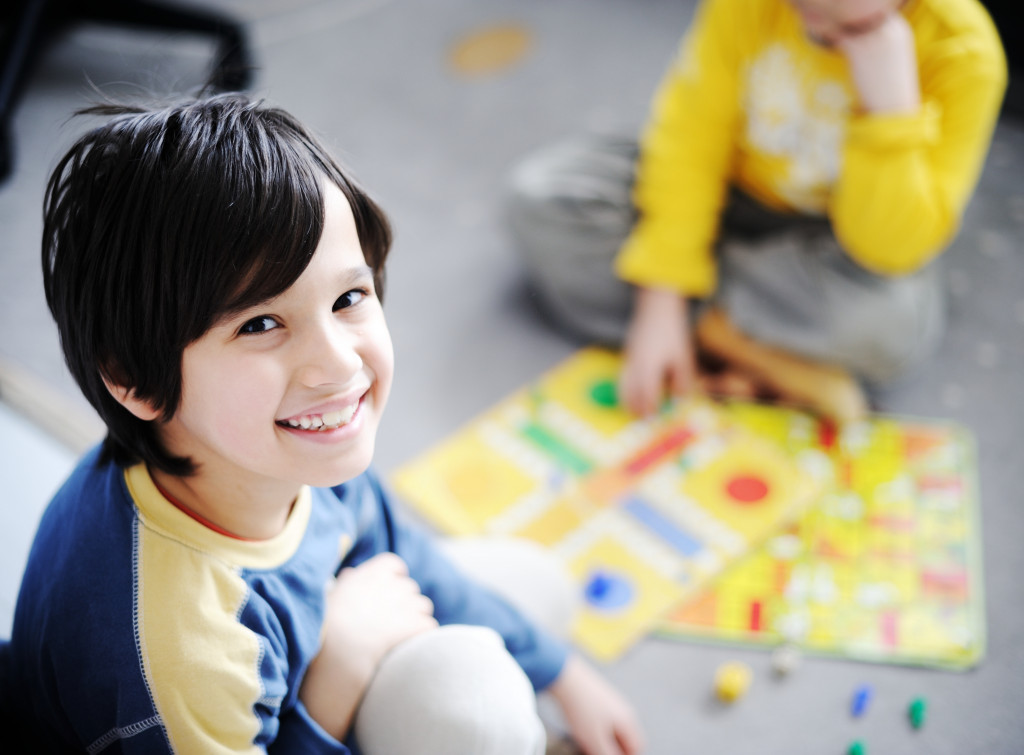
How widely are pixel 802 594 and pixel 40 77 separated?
5.31 ft

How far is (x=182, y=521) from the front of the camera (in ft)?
1.96

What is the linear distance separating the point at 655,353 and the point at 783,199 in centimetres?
26

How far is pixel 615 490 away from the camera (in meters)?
1.15

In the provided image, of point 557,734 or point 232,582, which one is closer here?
point 232,582

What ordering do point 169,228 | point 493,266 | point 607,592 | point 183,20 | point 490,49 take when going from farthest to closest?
point 490,49, point 183,20, point 493,266, point 607,592, point 169,228

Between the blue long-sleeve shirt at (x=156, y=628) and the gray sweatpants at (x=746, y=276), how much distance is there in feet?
2.39

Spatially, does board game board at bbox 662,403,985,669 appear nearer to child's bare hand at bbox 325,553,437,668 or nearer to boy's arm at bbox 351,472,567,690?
boy's arm at bbox 351,472,567,690

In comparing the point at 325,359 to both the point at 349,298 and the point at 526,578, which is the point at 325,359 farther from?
the point at 526,578

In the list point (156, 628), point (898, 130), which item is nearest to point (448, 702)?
point (156, 628)

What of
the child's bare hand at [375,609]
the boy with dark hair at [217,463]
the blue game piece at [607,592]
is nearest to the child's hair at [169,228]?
the boy with dark hair at [217,463]

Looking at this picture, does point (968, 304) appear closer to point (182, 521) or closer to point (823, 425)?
point (823, 425)

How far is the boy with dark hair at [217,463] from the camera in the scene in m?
0.54

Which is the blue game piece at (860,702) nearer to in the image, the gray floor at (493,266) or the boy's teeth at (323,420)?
the gray floor at (493,266)

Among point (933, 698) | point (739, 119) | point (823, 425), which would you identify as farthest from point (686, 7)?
point (933, 698)
